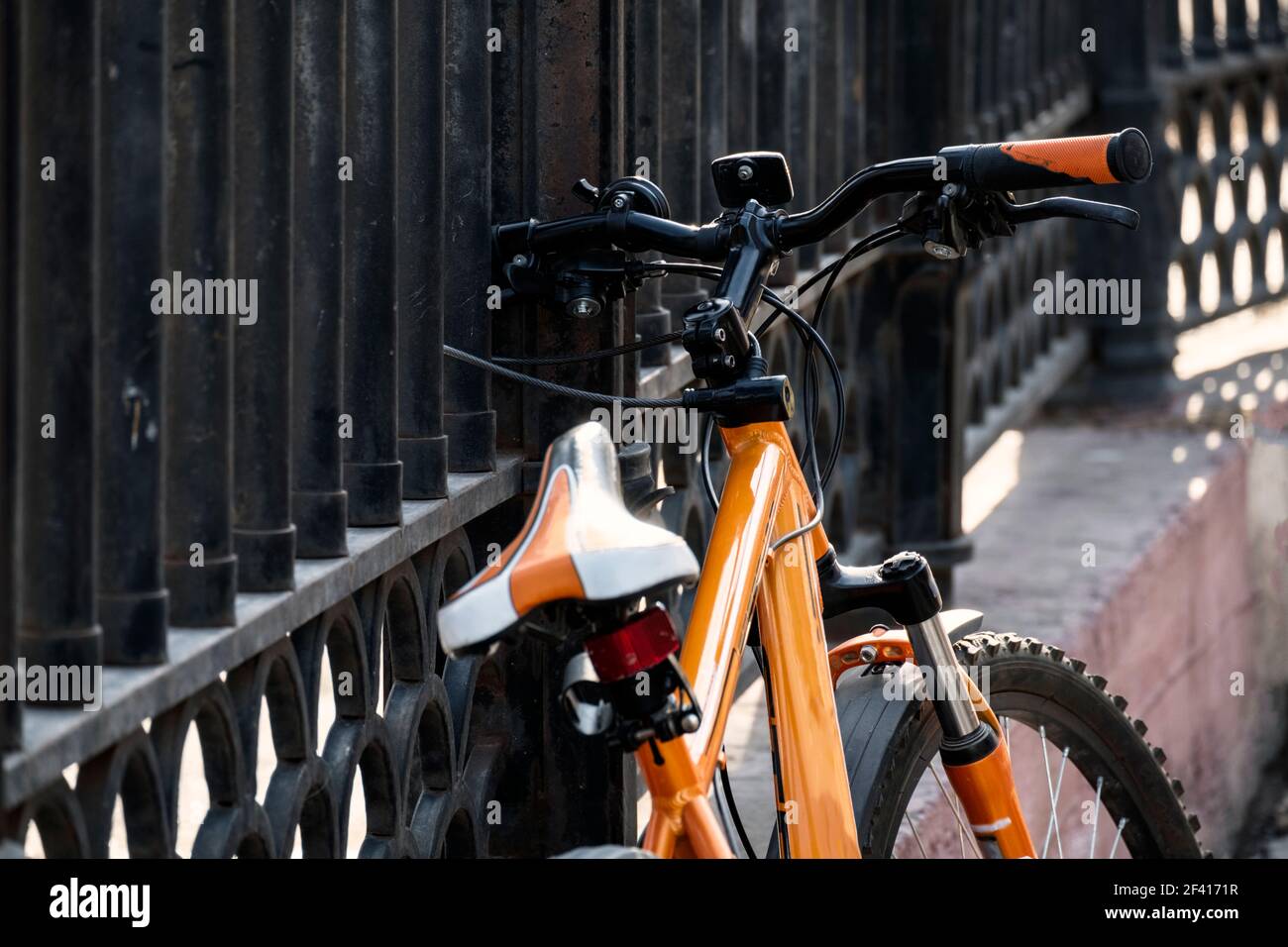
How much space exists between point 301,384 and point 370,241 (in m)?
0.21

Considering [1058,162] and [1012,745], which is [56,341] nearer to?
[1058,162]

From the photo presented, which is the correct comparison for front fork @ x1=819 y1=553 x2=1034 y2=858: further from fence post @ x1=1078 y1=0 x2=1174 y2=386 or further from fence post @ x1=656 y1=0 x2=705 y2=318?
fence post @ x1=1078 y1=0 x2=1174 y2=386

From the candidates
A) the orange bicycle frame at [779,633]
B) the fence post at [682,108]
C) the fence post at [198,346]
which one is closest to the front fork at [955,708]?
the orange bicycle frame at [779,633]

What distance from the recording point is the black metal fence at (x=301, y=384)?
167cm

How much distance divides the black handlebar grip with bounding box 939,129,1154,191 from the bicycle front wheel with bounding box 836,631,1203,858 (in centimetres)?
73

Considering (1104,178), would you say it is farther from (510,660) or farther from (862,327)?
(862,327)

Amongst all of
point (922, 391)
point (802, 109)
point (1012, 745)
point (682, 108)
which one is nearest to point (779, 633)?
point (682, 108)

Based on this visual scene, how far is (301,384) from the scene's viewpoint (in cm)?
223

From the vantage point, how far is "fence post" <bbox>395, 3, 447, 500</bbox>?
2471mm

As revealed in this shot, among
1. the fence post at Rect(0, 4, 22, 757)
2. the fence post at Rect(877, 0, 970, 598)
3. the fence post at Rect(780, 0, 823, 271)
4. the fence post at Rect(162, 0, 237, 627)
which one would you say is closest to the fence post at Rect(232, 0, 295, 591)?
the fence post at Rect(162, 0, 237, 627)

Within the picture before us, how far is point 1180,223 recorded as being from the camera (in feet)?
25.9

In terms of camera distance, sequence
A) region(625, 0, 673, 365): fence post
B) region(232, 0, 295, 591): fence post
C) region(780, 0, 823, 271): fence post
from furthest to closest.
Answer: region(780, 0, 823, 271): fence post < region(625, 0, 673, 365): fence post < region(232, 0, 295, 591): fence post

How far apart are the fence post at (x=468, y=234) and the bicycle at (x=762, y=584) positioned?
1.8 inches

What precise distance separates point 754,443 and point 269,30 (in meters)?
0.71
